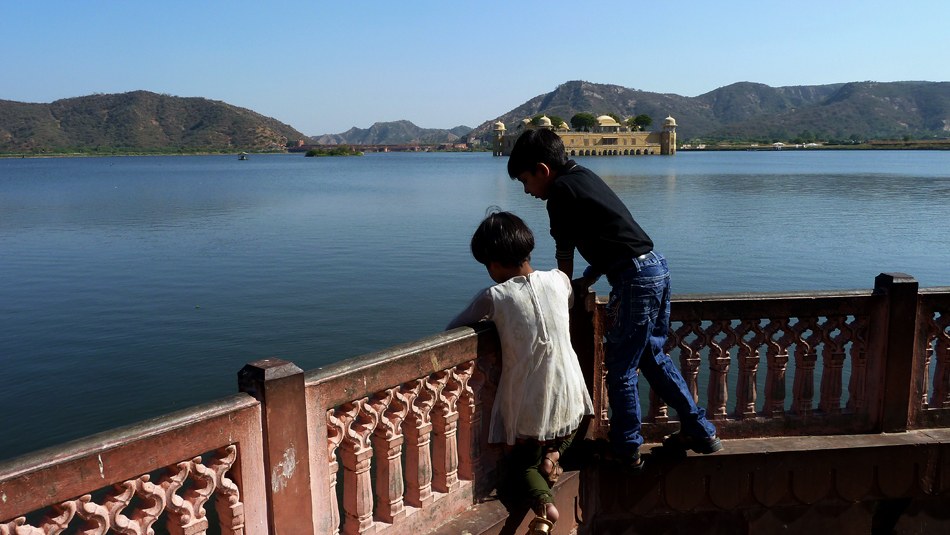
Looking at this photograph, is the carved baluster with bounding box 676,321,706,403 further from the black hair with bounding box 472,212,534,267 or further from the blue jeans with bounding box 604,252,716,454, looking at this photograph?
the black hair with bounding box 472,212,534,267

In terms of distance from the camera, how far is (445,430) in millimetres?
3002

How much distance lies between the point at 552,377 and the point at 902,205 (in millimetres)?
35718

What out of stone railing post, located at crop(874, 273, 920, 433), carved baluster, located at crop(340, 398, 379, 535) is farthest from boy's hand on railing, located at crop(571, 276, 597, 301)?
stone railing post, located at crop(874, 273, 920, 433)

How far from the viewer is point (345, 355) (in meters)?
10.6

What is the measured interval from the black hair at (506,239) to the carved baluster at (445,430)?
52cm

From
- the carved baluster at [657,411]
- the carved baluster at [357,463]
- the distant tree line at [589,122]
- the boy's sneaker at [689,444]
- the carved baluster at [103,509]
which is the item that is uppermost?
the distant tree line at [589,122]

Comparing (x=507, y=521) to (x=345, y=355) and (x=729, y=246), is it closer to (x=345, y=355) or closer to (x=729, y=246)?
(x=345, y=355)

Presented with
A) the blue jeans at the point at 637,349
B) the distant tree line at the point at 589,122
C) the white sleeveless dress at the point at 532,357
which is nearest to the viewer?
the white sleeveless dress at the point at 532,357

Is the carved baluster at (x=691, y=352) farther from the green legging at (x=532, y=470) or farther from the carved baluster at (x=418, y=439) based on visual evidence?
the carved baluster at (x=418, y=439)

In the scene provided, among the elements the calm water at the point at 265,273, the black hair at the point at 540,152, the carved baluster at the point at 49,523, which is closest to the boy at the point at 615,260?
the black hair at the point at 540,152

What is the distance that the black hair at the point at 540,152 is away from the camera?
10.6 ft

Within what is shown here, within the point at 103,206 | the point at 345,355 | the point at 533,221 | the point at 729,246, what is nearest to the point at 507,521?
the point at 345,355

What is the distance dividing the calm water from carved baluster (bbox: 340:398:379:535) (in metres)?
6.67

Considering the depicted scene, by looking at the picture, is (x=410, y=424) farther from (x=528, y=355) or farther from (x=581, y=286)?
(x=581, y=286)
